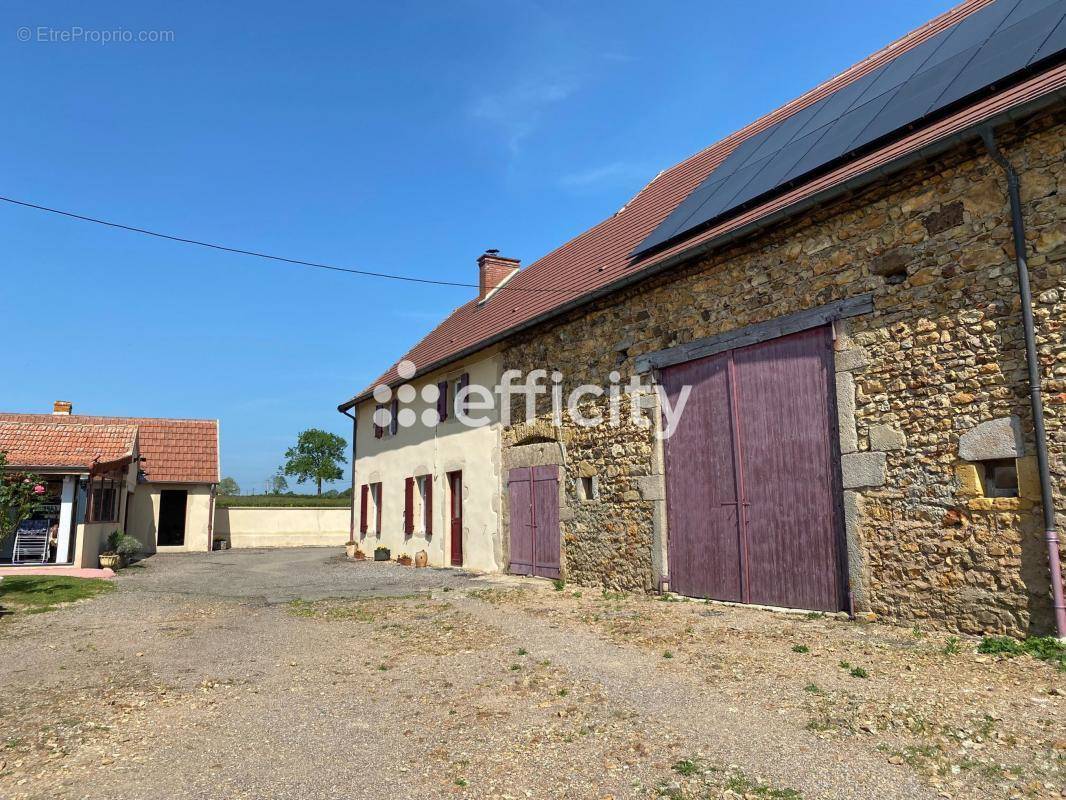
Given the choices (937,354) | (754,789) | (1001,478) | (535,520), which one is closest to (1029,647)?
(1001,478)

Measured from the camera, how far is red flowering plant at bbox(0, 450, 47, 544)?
10.7 metres

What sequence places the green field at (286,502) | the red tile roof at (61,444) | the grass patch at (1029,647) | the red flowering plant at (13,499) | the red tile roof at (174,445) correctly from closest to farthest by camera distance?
1. the grass patch at (1029,647)
2. the red flowering plant at (13,499)
3. the red tile roof at (61,444)
4. the red tile roof at (174,445)
5. the green field at (286,502)

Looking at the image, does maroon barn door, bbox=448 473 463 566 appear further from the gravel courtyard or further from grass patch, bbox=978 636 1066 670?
grass patch, bbox=978 636 1066 670

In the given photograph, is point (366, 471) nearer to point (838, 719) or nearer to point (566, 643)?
point (566, 643)

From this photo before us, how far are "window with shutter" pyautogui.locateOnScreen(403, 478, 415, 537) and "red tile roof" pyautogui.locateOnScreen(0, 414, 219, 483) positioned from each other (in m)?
8.98

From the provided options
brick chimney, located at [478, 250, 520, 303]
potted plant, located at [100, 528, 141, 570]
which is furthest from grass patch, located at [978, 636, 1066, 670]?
potted plant, located at [100, 528, 141, 570]

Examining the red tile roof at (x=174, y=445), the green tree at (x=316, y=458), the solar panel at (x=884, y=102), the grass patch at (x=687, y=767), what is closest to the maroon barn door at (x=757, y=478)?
the solar panel at (x=884, y=102)

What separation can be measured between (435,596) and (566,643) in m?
3.90

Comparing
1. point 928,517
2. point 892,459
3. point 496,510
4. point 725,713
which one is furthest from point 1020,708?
point 496,510

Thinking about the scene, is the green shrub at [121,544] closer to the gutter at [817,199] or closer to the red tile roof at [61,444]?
the red tile roof at [61,444]

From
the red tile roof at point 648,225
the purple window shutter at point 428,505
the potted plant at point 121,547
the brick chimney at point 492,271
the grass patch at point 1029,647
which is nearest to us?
the grass patch at point 1029,647

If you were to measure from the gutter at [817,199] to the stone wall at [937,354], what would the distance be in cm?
21

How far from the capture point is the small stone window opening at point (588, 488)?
34.0ft

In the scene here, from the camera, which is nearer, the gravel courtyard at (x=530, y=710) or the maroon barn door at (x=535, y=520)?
the gravel courtyard at (x=530, y=710)
